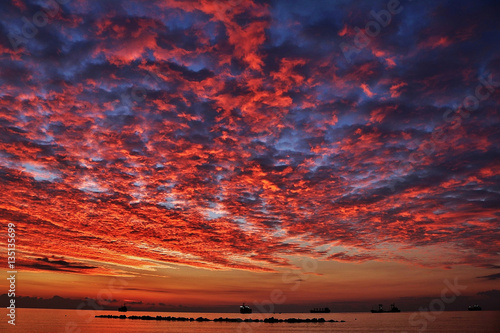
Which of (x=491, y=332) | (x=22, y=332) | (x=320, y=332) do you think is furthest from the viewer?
(x=320, y=332)

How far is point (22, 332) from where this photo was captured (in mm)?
115875

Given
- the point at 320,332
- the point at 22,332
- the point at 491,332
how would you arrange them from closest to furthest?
the point at 22,332 < the point at 491,332 < the point at 320,332

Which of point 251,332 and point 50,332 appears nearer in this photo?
point 50,332

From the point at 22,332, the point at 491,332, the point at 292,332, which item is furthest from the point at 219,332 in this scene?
the point at 491,332

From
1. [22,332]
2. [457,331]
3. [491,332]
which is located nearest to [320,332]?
[457,331]

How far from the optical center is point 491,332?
412 feet

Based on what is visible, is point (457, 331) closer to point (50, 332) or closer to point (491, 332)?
point (491, 332)

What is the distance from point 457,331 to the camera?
5133 inches

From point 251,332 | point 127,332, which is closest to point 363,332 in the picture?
point 251,332

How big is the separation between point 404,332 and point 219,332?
69.9 meters

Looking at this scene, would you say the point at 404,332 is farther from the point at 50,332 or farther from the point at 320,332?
the point at 50,332

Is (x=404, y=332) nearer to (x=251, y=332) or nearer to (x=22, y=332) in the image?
(x=251, y=332)

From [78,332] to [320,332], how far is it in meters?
92.6

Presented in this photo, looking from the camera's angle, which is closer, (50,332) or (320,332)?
(50,332)
